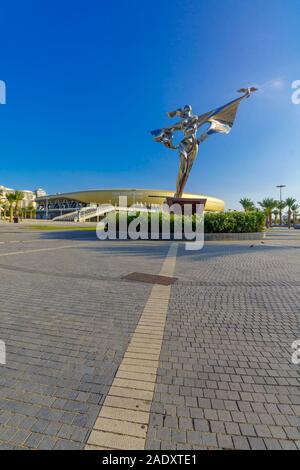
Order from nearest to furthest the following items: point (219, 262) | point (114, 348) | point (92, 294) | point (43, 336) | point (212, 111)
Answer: point (114, 348), point (43, 336), point (92, 294), point (219, 262), point (212, 111)

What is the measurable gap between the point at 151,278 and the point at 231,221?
13.5m

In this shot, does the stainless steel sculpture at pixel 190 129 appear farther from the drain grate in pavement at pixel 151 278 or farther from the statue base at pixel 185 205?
the drain grate in pavement at pixel 151 278

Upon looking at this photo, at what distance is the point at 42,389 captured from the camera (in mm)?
2318

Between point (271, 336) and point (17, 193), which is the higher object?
point (17, 193)

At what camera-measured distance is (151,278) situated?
275 inches

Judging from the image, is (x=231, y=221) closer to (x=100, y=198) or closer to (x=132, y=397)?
(x=132, y=397)

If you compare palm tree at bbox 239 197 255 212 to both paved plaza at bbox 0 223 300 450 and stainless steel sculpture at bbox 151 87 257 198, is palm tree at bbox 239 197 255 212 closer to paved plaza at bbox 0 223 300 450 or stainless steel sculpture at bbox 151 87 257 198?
stainless steel sculpture at bbox 151 87 257 198

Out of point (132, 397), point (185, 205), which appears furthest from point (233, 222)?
point (132, 397)

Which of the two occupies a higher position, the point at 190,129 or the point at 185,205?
the point at 190,129

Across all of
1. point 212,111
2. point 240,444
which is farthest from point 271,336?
point 212,111

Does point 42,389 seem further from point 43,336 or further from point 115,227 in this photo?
point 115,227

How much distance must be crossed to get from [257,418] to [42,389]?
6.54ft

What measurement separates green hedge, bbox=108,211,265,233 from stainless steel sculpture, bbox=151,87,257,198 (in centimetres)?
1091
